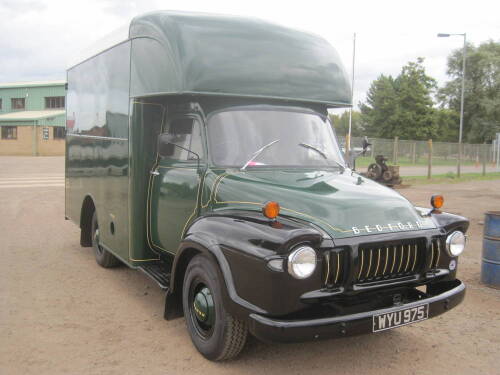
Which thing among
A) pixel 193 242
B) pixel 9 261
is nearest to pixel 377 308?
pixel 193 242

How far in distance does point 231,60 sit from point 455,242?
2.58 metres

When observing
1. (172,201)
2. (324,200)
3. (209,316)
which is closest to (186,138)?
(172,201)

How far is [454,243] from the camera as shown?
14.5 ft

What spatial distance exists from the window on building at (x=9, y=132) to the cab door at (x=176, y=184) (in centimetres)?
4621

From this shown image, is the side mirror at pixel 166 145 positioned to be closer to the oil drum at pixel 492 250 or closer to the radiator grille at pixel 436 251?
the radiator grille at pixel 436 251

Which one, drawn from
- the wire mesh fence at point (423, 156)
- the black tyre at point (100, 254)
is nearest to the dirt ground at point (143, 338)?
the black tyre at point (100, 254)

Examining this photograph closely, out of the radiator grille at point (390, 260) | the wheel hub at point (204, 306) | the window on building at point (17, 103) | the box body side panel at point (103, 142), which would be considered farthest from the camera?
the window on building at point (17, 103)

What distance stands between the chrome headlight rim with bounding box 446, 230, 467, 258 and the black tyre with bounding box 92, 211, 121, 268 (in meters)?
4.49

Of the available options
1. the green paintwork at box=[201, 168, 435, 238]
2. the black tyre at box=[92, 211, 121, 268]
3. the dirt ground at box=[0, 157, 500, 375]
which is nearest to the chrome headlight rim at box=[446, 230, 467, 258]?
the green paintwork at box=[201, 168, 435, 238]

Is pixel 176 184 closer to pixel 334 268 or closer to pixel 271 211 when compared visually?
pixel 271 211

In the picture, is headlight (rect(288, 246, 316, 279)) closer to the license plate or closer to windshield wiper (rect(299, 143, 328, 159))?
the license plate

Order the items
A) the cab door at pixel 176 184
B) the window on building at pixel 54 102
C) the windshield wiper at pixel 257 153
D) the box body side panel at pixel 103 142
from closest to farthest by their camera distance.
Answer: the windshield wiper at pixel 257 153 < the cab door at pixel 176 184 < the box body side panel at pixel 103 142 < the window on building at pixel 54 102

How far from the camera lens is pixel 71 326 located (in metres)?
5.06

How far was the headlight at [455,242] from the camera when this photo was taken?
173 inches
